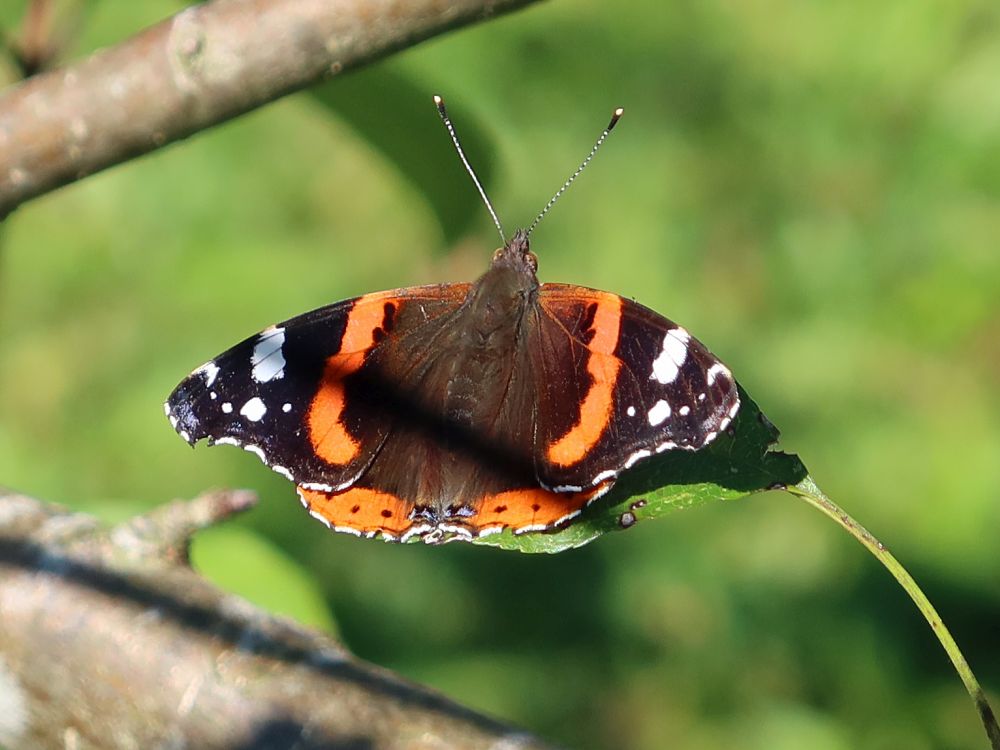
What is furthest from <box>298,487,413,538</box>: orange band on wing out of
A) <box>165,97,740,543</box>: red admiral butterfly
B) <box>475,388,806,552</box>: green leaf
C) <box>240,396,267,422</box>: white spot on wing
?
<box>475,388,806,552</box>: green leaf

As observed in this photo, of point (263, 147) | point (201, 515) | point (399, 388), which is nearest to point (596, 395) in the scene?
point (399, 388)

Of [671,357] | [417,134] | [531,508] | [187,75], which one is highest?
[187,75]

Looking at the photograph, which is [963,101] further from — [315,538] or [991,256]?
[315,538]

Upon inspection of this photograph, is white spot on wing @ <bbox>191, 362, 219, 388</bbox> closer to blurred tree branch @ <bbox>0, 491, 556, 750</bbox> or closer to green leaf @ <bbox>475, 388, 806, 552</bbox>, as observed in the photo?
blurred tree branch @ <bbox>0, 491, 556, 750</bbox>

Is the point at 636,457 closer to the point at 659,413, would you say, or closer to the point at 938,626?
the point at 659,413

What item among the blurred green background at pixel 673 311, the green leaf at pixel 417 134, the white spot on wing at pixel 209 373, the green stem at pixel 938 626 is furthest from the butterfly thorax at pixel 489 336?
the green stem at pixel 938 626

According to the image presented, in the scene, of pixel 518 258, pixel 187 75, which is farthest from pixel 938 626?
pixel 518 258
